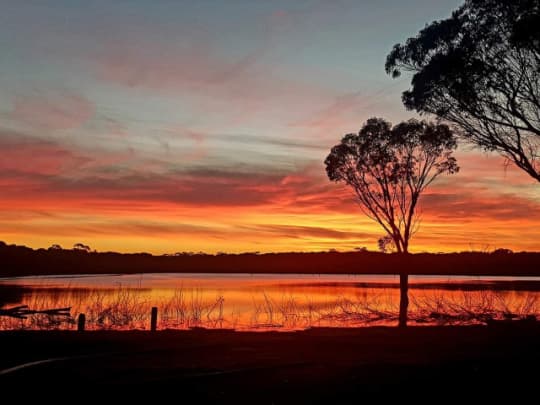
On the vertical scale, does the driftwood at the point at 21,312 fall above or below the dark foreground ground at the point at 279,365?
above

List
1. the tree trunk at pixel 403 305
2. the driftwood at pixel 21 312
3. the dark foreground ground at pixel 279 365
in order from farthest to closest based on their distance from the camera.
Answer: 1. the tree trunk at pixel 403 305
2. the driftwood at pixel 21 312
3. the dark foreground ground at pixel 279 365

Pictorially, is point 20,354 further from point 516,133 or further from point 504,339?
point 516,133

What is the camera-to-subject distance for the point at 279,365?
14.6 m

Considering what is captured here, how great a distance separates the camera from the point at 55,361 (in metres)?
15.1

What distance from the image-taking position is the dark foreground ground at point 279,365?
12055mm

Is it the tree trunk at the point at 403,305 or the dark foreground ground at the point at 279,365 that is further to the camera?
the tree trunk at the point at 403,305

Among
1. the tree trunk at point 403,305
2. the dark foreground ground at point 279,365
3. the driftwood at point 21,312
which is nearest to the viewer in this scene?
the dark foreground ground at point 279,365

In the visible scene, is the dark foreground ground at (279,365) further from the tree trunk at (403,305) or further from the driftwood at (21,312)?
the tree trunk at (403,305)

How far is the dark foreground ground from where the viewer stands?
Answer: 12.1 m

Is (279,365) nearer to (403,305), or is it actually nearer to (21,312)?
(21,312)

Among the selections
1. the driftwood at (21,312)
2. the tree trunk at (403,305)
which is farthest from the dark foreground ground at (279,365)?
the tree trunk at (403,305)

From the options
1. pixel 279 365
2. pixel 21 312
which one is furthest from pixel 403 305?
pixel 279 365

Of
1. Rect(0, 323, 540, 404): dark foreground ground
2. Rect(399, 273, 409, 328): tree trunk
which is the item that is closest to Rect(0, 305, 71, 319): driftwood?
Rect(0, 323, 540, 404): dark foreground ground

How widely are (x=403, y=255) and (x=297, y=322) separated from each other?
26.4 feet
